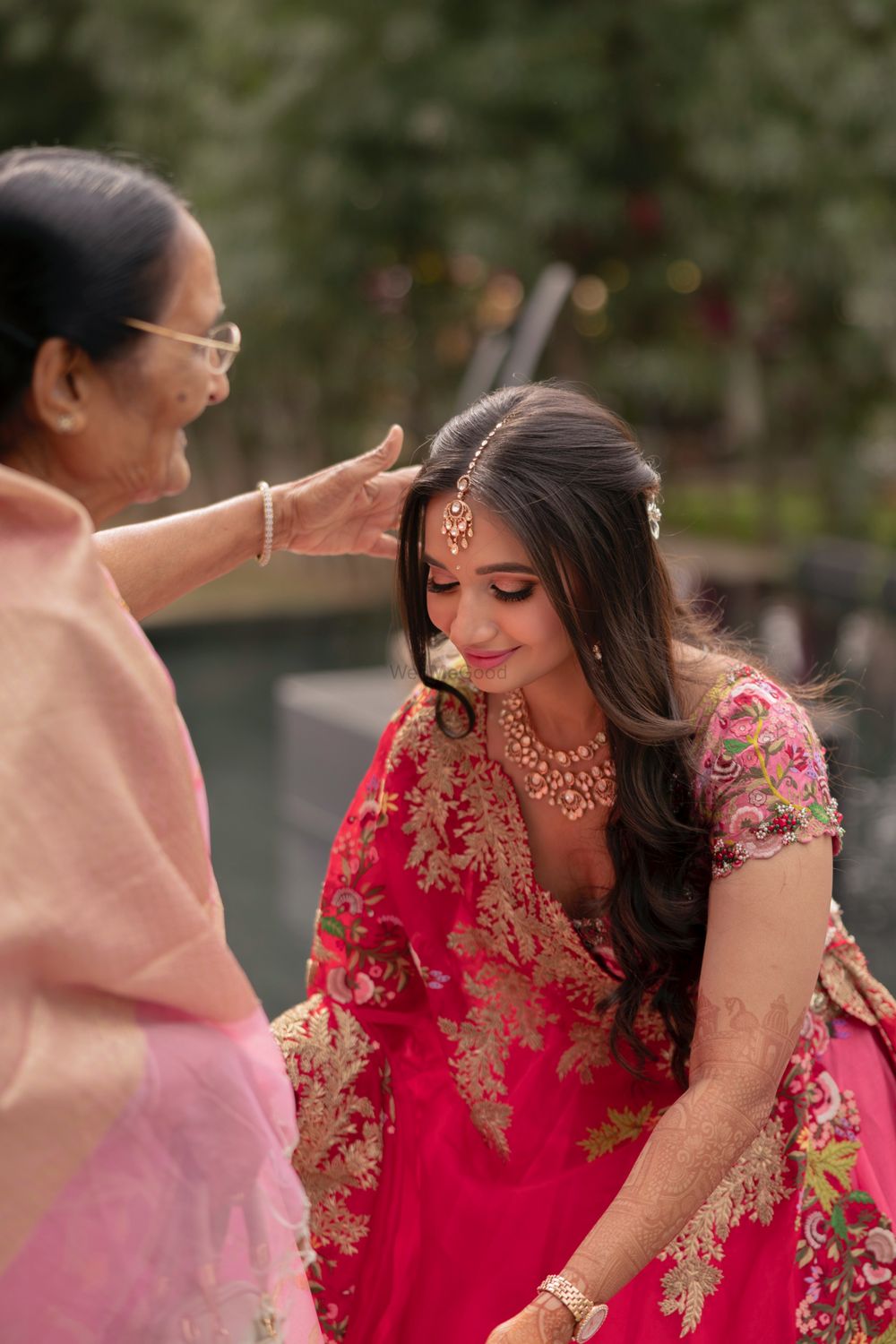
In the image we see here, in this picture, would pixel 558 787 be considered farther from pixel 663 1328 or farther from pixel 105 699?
pixel 105 699

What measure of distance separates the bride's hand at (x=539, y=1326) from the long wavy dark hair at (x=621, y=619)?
364 mm

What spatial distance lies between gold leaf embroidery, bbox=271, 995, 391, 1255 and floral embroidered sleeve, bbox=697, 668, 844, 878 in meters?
0.50

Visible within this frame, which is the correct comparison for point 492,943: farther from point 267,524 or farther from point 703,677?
point 267,524

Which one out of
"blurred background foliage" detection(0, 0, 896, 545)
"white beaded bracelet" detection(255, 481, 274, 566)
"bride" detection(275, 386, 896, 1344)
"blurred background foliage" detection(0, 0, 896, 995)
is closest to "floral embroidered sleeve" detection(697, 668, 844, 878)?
"bride" detection(275, 386, 896, 1344)

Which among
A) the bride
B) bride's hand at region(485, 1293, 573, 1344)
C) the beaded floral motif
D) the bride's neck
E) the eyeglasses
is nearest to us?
the eyeglasses

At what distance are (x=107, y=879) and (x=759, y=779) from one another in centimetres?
74

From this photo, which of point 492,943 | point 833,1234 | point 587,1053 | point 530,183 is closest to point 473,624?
point 492,943

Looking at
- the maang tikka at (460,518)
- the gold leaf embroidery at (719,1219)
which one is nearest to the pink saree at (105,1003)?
the maang tikka at (460,518)

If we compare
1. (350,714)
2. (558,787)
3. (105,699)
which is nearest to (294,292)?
(350,714)

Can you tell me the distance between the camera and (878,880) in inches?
183

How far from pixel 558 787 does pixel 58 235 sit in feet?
2.86

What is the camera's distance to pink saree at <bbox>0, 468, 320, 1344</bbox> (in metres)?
1.03

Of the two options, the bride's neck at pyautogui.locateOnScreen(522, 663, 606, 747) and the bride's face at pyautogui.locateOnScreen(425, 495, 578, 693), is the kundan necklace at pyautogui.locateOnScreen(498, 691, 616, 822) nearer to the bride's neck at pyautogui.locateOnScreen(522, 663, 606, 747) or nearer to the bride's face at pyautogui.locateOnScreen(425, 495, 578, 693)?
the bride's neck at pyautogui.locateOnScreen(522, 663, 606, 747)

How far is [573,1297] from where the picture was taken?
53.2 inches
